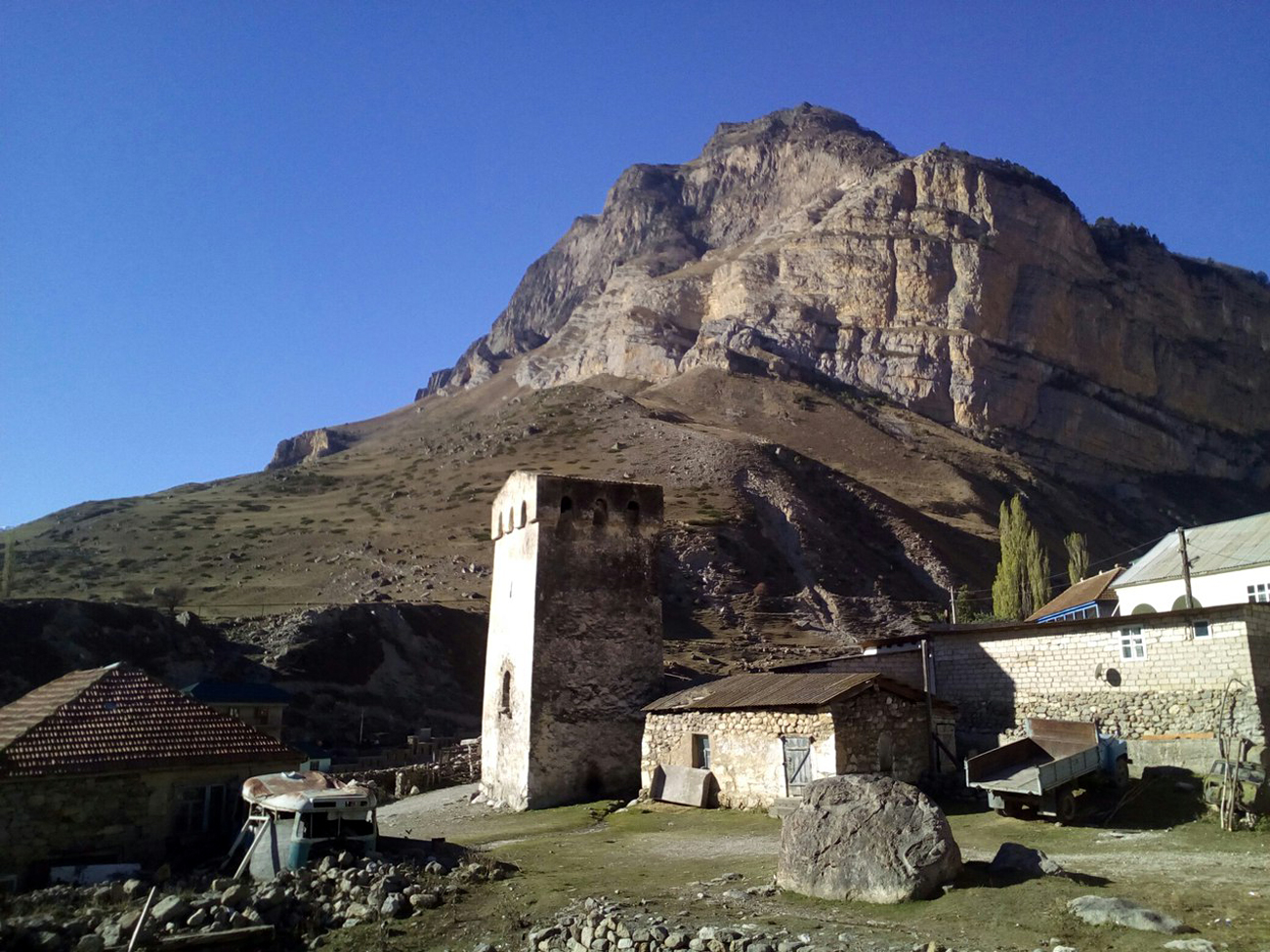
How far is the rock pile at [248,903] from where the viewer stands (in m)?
11.1

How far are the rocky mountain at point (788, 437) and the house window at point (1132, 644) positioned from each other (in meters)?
24.5

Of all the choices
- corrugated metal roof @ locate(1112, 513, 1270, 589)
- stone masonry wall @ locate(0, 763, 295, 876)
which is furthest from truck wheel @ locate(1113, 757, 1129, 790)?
stone masonry wall @ locate(0, 763, 295, 876)

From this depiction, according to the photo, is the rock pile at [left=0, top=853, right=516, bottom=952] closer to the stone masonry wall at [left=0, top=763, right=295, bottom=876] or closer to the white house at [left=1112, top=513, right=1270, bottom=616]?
the stone masonry wall at [left=0, top=763, right=295, bottom=876]

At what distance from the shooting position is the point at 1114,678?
17.8m

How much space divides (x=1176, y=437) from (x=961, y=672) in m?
105

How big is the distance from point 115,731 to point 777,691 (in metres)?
11.4

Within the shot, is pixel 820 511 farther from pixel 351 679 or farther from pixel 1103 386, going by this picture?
pixel 1103 386

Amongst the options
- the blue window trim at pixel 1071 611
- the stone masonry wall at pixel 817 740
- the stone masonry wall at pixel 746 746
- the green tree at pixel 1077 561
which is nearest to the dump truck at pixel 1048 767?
the stone masonry wall at pixel 817 740

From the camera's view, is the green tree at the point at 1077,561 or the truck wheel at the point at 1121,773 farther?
the green tree at the point at 1077,561

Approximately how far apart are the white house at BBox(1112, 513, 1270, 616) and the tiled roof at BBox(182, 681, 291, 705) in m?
24.0

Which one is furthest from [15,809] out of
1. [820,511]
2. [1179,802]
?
[820,511]

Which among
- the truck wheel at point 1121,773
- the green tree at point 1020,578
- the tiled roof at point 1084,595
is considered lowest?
the truck wheel at point 1121,773

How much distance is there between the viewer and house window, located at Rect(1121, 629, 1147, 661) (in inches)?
690

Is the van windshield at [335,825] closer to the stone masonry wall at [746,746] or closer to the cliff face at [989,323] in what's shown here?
the stone masonry wall at [746,746]
